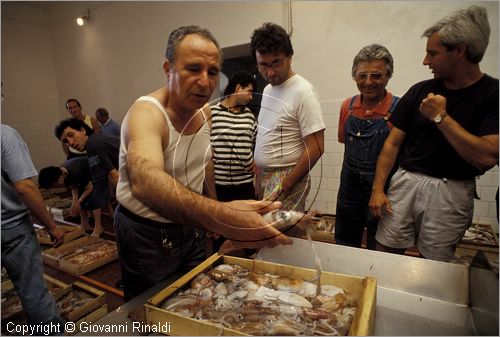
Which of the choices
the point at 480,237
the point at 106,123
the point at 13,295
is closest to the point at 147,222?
the point at 106,123

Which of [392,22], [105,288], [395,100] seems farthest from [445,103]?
[105,288]

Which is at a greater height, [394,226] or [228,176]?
[228,176]

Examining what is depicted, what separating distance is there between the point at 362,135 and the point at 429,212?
0.35 m

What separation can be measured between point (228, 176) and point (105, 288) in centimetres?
141

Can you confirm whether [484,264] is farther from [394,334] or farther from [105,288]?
[105,288]

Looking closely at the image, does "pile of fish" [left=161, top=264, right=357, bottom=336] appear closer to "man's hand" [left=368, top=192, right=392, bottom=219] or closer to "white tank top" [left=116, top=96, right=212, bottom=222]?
"white tank top" [left=116, top=96, right=212, bottom=222]

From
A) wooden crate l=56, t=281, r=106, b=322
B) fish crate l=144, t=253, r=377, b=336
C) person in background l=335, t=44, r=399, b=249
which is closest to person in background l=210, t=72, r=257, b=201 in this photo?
fish crate l=144, t=253, r=377, b=336

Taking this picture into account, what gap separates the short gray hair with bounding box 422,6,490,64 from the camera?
2.31 feet

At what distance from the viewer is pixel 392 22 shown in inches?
46.8

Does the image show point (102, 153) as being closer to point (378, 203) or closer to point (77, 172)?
point (77, 172)

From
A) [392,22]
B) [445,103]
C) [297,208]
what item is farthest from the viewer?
[392,22]

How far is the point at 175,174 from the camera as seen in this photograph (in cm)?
64

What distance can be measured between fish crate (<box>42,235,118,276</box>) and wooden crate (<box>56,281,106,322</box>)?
28cm

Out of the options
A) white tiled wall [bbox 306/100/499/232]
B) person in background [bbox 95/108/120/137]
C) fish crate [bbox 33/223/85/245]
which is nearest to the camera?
white tiled wall [bbox 306/100/499/232]
